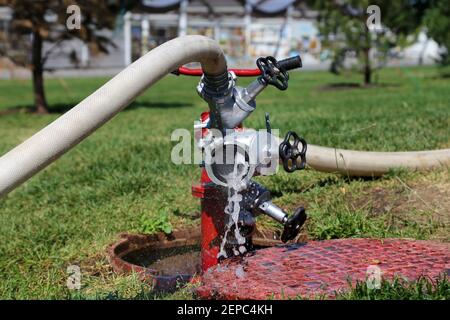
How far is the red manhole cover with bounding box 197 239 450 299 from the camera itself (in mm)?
2411

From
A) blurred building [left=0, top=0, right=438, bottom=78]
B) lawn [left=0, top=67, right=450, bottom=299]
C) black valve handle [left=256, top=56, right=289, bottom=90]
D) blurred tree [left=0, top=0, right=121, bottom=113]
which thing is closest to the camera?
black valve handle [left=256, top=56, right=289, bottom=90]

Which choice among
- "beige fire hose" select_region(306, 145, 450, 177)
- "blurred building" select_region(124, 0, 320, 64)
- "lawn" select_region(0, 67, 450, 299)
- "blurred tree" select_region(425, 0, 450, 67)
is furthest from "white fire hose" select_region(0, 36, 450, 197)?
"blurred building" select_region(124, 0, 320, 64)

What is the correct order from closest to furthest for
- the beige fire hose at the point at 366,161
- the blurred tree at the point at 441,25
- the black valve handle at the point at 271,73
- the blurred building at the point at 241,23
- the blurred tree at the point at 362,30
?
1. the black valve handle at the point at 271,73
2. the beige fire hose at the point at 366,161
3. the blurred tree at the point at 362,30
4. the blurred tree at the point at 441,25
5. the blurred building at the point at 241,23

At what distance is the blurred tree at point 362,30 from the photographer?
15977 mm

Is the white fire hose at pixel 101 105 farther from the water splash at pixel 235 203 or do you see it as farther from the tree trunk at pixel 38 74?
the tree trunk at pixel 38 74

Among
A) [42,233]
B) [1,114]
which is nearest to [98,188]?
[42,233]

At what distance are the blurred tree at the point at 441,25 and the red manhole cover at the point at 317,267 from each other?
1659cm

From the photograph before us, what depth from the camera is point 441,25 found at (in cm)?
1847

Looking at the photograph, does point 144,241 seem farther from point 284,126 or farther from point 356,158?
point 284,126

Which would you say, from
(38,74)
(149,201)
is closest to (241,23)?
(38,74)

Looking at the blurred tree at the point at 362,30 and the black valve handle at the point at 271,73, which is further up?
the blurred tree at the point at 362,30

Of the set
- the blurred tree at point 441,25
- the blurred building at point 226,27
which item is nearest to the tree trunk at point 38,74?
the blurred tree at point 441,25

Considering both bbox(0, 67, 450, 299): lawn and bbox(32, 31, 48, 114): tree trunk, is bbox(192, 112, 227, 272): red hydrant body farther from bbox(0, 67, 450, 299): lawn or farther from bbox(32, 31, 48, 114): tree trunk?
bbox(32, 31, 48, 114): tree trunk

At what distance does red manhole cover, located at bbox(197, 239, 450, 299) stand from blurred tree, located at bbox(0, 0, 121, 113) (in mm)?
8547
